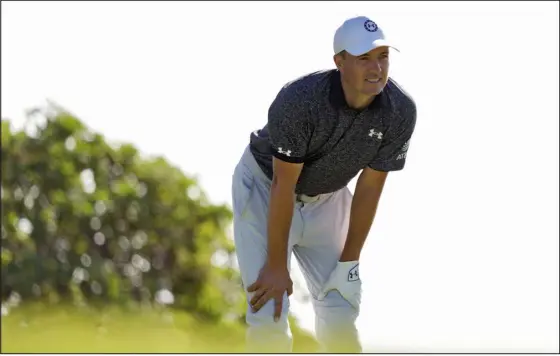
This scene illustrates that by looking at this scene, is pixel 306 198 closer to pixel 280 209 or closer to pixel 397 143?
pixel 280 209

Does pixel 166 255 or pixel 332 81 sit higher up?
pixel 332 81

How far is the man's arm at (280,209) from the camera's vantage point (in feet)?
20.9

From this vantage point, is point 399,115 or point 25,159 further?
point 25,159

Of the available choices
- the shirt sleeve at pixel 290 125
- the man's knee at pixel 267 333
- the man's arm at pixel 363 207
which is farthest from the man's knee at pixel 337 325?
the shirt sleeve at pixel 290 125

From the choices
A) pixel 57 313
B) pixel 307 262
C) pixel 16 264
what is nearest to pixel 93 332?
pixel 57 313

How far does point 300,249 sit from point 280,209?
66 centimetres

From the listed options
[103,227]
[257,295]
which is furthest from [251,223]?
[103,227]

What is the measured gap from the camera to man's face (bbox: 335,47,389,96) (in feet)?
19.9

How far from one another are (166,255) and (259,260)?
17291mm

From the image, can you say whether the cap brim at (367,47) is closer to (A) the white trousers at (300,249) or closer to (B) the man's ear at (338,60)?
(B) the man's ear at (338,60)

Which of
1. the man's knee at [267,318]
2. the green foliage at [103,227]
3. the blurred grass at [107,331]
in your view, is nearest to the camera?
the man's knee at [267,318]

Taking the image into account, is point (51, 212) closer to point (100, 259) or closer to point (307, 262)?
point (100, 259)

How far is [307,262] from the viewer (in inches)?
277

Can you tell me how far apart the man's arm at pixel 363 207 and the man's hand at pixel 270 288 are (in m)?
0.52
